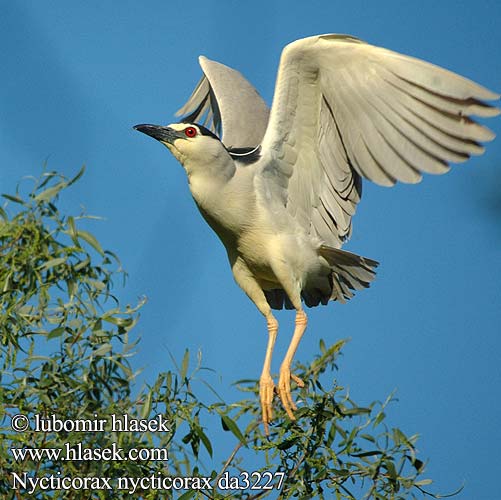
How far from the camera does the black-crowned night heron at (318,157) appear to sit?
112 inches

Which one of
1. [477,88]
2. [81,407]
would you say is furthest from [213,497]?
[477,88]

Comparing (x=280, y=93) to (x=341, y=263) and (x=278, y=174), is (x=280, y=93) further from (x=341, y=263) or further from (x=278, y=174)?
(x=341, y=263)

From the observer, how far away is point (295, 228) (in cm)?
321

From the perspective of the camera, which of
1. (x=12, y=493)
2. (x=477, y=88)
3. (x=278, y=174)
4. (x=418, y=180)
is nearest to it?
(x=12, y=493)

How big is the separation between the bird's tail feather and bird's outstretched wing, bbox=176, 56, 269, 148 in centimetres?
64

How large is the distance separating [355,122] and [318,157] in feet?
0.64

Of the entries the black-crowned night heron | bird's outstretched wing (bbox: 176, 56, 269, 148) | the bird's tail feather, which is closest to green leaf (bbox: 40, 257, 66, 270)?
the black-crowned night heron

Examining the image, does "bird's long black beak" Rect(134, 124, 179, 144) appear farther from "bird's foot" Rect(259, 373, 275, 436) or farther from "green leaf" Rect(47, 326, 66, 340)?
"green leaf" Rect(47, 326, 66, 340)

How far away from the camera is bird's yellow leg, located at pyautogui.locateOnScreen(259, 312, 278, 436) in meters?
2.54

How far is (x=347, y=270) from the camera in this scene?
10.8 ft

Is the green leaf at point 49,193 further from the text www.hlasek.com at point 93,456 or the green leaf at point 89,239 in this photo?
the text www.hlasek.com at point 93,456

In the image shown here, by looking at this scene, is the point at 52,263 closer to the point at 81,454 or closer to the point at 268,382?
the point at 81,454

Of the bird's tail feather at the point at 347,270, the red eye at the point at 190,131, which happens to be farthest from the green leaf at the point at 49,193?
the bird's tail feather at the point at 347,270

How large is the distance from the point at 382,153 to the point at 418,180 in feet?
0.48
